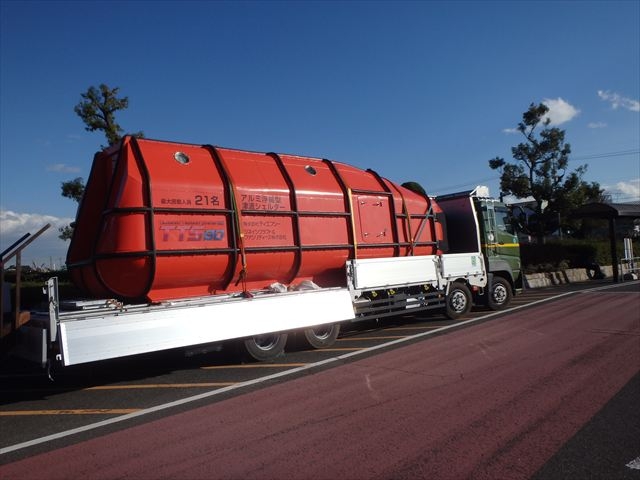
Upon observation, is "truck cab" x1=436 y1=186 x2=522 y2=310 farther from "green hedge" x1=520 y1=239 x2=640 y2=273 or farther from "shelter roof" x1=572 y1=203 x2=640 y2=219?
"green hedge" x1=520 y1=239 x2=640 y2=273

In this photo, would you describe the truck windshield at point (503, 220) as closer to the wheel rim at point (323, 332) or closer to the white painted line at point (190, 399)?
the white painted line at point (190, 399)

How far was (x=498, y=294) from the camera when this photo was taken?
14.1m

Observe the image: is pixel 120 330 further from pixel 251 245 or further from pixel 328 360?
pixel 328 360

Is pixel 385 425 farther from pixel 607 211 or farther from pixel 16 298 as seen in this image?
pixel 607 211

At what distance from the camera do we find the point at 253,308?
8.02m

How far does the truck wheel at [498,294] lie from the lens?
45.3 ft

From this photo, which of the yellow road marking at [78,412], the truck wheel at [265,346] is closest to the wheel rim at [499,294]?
the truck wheel at [265,346]

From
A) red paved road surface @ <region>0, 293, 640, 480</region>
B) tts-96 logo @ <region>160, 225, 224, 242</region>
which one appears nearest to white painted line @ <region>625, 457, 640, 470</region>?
red paved road surface @ <region>0, 293, 640, 480</region>

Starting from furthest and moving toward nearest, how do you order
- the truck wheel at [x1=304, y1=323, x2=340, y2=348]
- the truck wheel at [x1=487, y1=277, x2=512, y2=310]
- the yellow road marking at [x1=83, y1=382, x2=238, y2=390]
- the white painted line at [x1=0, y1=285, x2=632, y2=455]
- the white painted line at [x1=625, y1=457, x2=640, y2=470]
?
the truck wheel at [x1=487, y1=277, x2=512, y2=310], the truck wheel at [x1=304, y1=323, x2=340, y2=348], the yellow road marking at [x1=83, y1=382, x2=238, y2=390], the white painted line at [x1=0, y1=285, x2=632, y2=455], the white painted line at [x1=625, y1=457, x2=640, y2=470]

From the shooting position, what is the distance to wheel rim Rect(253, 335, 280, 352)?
333 inches

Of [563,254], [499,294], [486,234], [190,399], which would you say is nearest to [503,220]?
[486,234]

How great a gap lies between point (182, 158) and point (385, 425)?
5.44m

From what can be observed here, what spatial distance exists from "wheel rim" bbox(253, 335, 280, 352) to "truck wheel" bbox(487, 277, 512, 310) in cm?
732

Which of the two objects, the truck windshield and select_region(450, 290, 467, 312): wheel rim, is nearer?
select_region(450, 290, 467, 312): wheel rim
